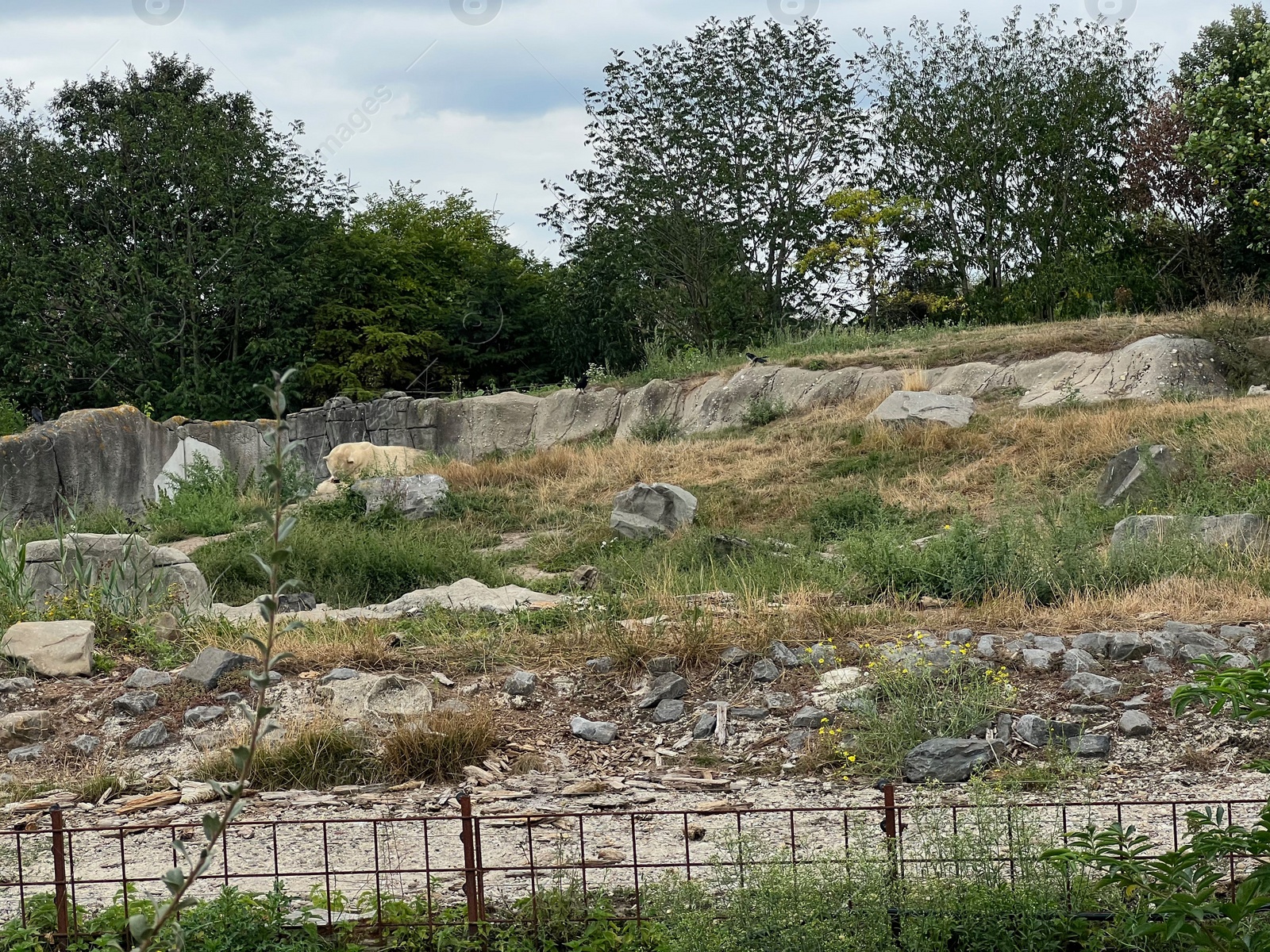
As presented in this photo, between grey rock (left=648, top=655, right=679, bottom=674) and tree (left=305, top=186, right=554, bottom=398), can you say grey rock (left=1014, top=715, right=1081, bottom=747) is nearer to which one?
grey rock (left=648, top=655, right=679, bottom=674)

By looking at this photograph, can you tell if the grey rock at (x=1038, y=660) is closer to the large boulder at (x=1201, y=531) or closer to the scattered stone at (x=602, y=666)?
the scattered stone at (x=602, y=666)

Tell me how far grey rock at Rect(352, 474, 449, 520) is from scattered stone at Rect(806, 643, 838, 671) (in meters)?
9.40

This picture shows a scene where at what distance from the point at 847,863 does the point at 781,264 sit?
26292mm

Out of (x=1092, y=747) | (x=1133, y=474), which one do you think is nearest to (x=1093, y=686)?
(x=1092, y=747)

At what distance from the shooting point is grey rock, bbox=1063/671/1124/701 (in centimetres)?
616

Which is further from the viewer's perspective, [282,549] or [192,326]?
[192,326]

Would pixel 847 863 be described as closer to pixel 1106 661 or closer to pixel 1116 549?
pixel 1106 661

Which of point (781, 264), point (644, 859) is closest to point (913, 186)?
point (781, 264)

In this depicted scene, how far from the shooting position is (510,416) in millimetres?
23781

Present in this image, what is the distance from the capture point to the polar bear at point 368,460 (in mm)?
18219

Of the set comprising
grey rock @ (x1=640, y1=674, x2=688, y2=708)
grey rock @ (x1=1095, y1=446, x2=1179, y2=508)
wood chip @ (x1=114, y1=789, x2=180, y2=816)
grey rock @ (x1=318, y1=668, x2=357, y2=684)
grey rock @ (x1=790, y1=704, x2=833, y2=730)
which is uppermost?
grey rock @ (x1=1095, y1=446, x2=1179, y2=508)

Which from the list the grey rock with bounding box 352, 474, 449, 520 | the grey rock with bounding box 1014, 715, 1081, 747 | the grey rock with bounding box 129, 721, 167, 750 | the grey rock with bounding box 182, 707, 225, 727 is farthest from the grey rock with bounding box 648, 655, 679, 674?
the grey rock with bounding box 352, 474, 449, 520

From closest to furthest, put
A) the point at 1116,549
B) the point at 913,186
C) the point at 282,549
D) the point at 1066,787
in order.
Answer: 1. the point at 282,549
2. the point at 1066,787
3. the point at 1116,549
4. the point at 913,186

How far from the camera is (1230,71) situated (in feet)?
75.4
